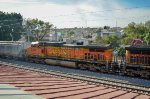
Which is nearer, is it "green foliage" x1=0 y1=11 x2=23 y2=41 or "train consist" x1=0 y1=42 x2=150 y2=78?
"train consist" x1=0 y1=42 x2=150 y2=78

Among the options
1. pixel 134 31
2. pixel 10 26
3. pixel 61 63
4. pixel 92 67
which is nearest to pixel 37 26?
pixel 10 26

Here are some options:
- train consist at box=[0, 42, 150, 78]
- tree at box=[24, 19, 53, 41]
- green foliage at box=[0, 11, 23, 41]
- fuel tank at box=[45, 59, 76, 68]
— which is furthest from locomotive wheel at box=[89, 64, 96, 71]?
tree at box=[24, 19, 53, 41]

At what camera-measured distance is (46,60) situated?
40.6m

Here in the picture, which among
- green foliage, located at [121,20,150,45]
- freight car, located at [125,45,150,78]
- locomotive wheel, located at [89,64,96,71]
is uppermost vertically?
green foliage, located at [121,20,150,45]

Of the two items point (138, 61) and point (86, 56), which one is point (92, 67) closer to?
point (86, 56)

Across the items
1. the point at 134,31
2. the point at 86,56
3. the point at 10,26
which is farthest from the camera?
the point at 10,26

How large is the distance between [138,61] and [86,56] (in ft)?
25.3

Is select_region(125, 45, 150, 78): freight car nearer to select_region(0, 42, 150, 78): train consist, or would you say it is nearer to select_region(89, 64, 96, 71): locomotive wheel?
select_region(0, 42, 150, 78): train consist

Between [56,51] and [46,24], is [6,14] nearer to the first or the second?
[46,24]

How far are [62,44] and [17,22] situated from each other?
54259 mm

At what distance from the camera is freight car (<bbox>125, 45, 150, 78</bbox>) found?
2713cm

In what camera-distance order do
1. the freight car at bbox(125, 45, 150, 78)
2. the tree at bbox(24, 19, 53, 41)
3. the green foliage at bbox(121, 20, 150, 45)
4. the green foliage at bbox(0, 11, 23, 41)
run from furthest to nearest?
the tree at bbox(24, 19, 53, 41)
the green foliage at bbox(0, 11, 23, 41)
the green foliage at bbox(121, 20, 150, 45)
the freight car at bbox(125, 45, 150, 78)

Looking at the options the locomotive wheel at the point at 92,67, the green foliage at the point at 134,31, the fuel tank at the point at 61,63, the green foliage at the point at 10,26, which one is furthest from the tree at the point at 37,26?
the locomotive wheel at the point at 92,67

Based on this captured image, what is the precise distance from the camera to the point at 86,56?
3359 centimetres
